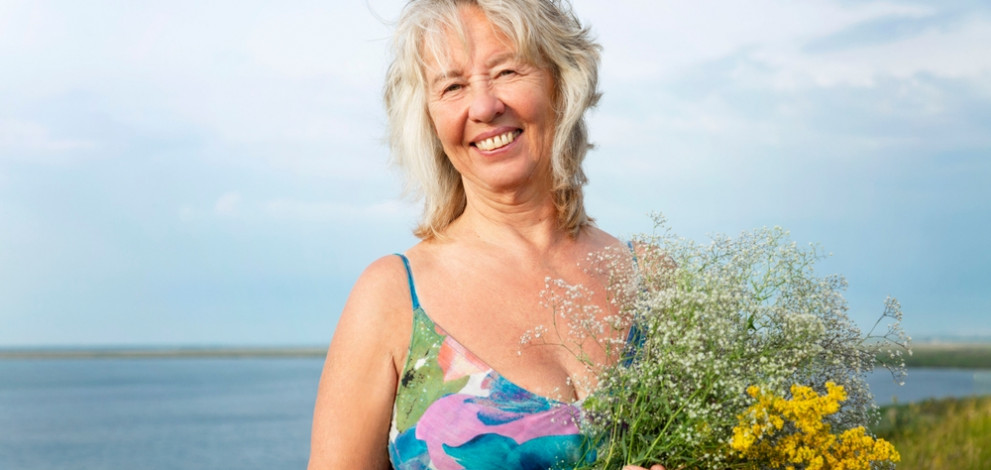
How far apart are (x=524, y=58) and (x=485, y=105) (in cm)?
22

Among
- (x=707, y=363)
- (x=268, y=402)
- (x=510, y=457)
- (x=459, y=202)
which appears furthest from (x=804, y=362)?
(x=268, y=402)

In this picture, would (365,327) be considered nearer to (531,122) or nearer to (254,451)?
(531,122)

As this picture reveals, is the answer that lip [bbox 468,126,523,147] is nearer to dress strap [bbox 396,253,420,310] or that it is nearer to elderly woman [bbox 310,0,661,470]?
elderly woman [bbox 310,0,661,470]

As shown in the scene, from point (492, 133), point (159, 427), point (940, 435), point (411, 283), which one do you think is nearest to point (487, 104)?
point (492, 133)

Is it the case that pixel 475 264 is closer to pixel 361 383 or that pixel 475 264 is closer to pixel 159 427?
pixel 361 383

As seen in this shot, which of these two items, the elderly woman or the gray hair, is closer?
the elderly woman

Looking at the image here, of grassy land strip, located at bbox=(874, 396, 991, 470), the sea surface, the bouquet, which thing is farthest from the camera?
the sea surface

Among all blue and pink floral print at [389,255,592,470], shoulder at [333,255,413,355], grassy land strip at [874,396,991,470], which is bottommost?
grassy land strip at [874,396,991,470]

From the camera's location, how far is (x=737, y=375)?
2502 mm

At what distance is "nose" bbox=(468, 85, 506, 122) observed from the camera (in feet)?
9.73

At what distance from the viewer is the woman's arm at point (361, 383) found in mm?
2812

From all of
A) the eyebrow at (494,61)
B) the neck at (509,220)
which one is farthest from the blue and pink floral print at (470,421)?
the eyebrow at (494,61)

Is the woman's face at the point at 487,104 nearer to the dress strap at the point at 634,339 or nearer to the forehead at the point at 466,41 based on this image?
the forehead at the point at 466,41

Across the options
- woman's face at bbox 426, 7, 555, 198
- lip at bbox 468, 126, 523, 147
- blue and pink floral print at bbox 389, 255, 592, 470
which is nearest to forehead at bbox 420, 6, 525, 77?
woman's face at bbox 426, 7, 555, 198
